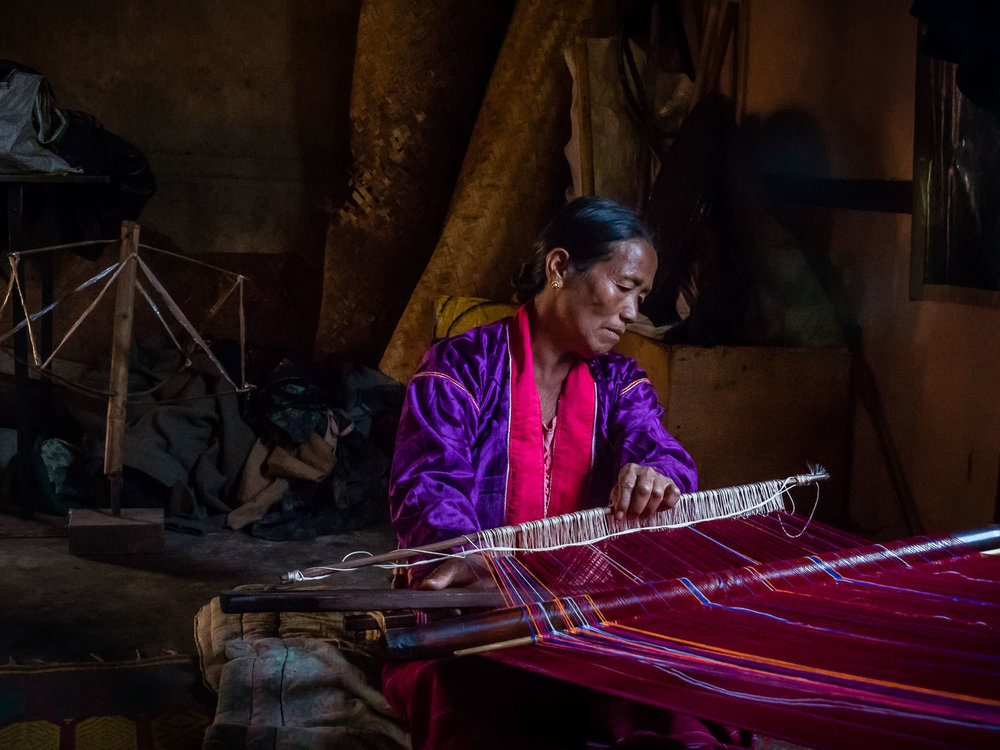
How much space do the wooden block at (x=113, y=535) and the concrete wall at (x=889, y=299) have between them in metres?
2.73

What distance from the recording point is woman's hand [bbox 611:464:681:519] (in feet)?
5.45

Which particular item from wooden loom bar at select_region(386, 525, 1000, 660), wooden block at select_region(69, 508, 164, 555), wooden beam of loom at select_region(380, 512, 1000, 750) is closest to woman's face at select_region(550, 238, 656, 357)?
wooden beam of loom at select_region(380, 512, 1000, 750)

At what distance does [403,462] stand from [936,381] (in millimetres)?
1934

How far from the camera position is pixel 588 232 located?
202 centimetres

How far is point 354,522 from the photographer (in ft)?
13.9

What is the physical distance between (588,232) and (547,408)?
1.37ft

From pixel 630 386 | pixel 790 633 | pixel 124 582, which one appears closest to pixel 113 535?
pixel 124 582

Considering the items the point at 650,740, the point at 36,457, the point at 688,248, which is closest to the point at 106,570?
the point at 36,457

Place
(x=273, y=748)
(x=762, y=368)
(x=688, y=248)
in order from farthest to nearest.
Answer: (x=688, y=248), (x=762, y=368), (x=273, y=748)

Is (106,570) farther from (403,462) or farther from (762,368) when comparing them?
(762,368)

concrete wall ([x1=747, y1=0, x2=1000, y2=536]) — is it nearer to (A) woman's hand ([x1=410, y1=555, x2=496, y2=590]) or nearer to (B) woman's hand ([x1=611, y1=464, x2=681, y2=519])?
(B) woman's hand ([x1=611, y1=464, x2=681, y2=519])

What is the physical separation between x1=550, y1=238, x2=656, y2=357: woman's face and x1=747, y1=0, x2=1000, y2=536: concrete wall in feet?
4.17

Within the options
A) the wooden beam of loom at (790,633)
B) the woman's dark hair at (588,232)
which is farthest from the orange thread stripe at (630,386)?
the wooden beam of loom at (790,633)

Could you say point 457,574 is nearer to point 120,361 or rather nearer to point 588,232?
point 588,232
